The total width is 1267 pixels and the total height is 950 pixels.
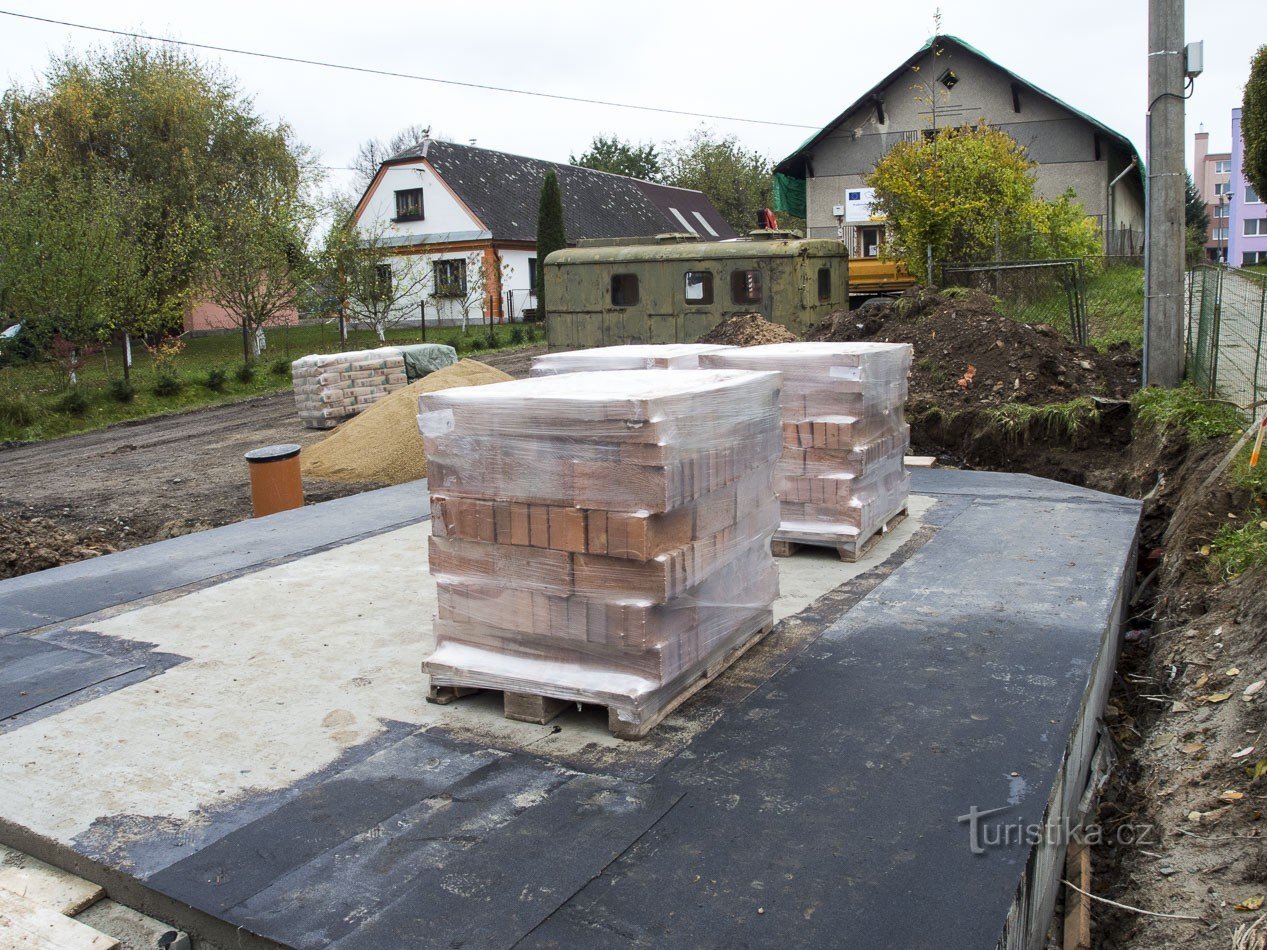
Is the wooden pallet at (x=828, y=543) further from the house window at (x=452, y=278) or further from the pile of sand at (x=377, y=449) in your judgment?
the house window at (x=452, y=278)

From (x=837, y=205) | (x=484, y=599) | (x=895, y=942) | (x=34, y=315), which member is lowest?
(x=895, y=942)

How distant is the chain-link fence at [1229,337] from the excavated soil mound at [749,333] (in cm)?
638

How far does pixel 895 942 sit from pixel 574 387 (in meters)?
2.78

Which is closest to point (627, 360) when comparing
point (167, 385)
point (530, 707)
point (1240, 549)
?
point (530, 707)

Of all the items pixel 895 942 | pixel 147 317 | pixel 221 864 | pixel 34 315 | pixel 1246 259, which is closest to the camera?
pixel 895 942

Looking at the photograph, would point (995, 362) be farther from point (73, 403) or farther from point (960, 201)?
point (73, 403)

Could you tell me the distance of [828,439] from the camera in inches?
286

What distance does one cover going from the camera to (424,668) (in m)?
4.98

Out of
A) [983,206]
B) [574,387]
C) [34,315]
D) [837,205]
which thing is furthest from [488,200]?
[574,387]

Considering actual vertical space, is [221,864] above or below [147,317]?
below

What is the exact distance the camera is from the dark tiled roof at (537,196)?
40.7 metres

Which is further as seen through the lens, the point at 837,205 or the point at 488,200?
the point at 488,200

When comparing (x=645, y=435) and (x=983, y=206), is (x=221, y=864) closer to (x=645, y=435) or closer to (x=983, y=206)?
(x=645, y=435)

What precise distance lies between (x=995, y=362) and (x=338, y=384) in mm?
11145
